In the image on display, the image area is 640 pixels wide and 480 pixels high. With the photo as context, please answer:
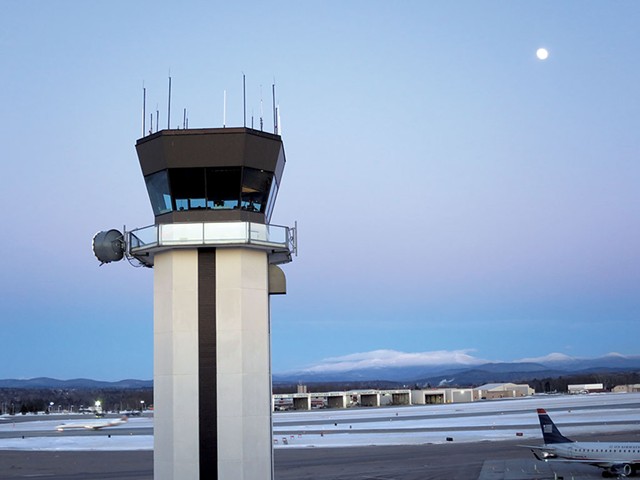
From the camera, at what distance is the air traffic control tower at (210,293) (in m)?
15.0

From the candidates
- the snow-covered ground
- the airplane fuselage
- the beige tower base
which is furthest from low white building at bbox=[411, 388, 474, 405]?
the beige tower base

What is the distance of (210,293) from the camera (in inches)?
612

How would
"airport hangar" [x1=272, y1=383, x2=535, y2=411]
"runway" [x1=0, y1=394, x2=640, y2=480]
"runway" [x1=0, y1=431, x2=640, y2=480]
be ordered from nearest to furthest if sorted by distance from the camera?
1. "runway" [x1=0, y1=431, x2=640, y2=480]
2. "runway" [x1=0, y1=394, x2=640, y2=480]
3. "airport hangar" [x1=272, y1=383, x2=535, y2=411]

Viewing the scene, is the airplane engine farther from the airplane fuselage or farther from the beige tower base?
the beige tower base

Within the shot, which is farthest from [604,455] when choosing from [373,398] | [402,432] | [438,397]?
[438,397]

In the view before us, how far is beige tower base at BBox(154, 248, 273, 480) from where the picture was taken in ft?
49.1

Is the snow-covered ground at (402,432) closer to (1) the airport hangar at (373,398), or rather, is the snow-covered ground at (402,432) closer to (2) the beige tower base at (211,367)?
(2) the beige tower base at (211,367)

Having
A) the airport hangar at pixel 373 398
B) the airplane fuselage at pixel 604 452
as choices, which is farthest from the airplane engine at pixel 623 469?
the airport hangar at pixel 373 398

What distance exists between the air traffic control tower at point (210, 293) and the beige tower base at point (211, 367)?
0.02 meters

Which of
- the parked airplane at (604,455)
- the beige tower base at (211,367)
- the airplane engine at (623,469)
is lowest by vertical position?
the airplane engine at (623,469)

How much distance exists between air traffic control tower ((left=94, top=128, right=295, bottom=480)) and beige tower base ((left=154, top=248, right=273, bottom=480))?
21 millimetres

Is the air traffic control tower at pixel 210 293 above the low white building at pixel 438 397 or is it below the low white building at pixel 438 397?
above

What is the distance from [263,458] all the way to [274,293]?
3586 millimetres

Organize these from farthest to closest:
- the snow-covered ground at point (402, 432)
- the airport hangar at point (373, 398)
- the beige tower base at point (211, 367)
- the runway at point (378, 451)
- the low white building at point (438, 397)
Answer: the low white building at point (438, 397) → the airport hangar at point (373, 398) → the snow-covered ground at point (402, 432) → the runway at point (378, 451) → the beige tower base at point (211, 367)
